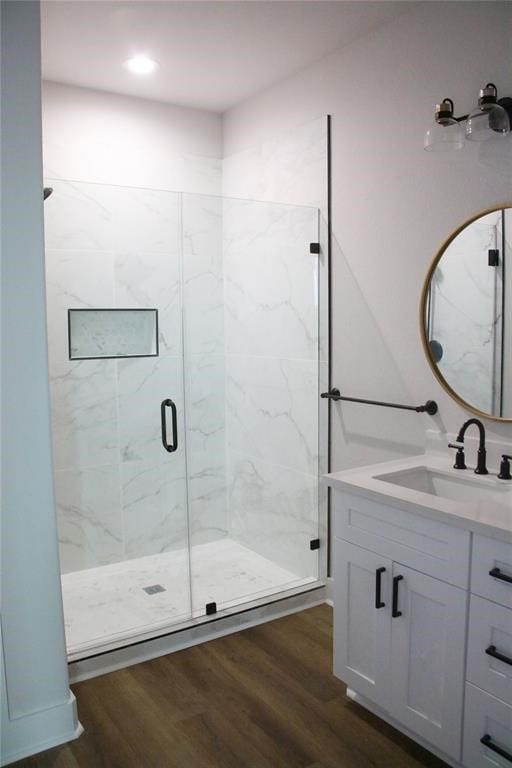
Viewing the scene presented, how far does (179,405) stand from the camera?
9.53 ft

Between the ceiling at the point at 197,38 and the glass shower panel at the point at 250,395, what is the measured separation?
67 centimetres

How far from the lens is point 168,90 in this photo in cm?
333

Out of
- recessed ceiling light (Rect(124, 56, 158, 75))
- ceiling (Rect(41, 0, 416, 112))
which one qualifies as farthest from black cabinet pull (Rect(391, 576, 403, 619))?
recessed ceiling light (Rect(124, 56, 158, 75))

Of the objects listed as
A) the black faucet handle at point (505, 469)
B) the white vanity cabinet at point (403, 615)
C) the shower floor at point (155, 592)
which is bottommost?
the shower floor at point (155, 592)

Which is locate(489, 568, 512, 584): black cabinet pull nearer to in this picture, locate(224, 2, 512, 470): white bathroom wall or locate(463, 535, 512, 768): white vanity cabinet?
locate(463, 535, 512, 768): white vanity cabinet

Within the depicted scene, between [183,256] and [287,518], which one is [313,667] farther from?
[183,256]

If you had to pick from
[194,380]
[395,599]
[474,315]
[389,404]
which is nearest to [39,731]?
[395,599]

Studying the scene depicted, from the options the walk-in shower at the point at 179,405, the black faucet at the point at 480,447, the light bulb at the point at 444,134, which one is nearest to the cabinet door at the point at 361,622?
the black faucet at the point at 480,447

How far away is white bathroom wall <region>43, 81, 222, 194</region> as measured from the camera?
3.25 meters

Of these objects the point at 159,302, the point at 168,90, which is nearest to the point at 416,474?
the point at 159,302

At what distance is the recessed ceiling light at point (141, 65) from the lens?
292cm

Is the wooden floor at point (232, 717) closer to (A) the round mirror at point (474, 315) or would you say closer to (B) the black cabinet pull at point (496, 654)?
(B) the black cabinet pull at point (496, 654)

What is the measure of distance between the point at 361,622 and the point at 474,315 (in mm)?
1178

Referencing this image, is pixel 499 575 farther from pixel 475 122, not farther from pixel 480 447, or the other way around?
pixel 475 122
